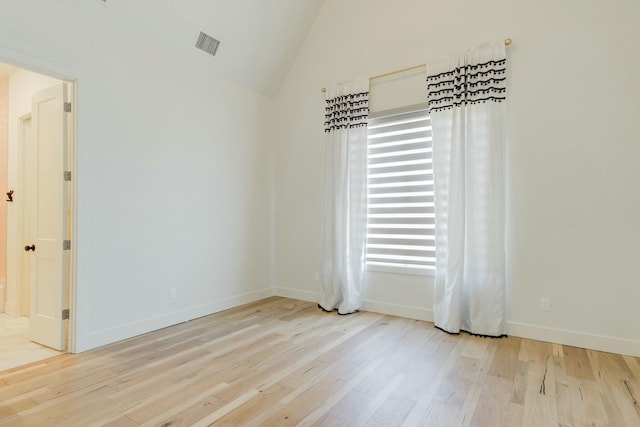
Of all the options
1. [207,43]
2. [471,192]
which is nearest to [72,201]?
[207,43]

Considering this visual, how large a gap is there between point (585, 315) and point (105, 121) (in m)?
4.74

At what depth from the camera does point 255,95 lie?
4.88 m

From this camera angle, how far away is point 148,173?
3557 millimetres

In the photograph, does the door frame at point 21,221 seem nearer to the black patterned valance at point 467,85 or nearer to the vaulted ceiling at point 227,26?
the vaulted ceiling at point 227,26

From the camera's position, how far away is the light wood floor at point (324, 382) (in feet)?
6.68

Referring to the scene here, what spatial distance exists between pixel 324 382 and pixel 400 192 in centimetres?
241

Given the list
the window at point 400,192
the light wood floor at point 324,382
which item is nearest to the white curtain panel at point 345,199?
the window at point 400,192

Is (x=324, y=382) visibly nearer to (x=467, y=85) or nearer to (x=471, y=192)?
(x=471, y=192)

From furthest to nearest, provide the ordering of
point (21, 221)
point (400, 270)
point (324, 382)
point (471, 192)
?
point (21, 221)
point (400, 270)
point (471, 192)
point (324, 382)

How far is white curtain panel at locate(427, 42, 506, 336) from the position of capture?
3.39 metres

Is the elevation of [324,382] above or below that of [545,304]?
below

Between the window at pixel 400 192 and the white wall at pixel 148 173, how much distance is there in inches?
67.7

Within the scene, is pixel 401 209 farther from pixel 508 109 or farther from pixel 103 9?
pixel 103 9

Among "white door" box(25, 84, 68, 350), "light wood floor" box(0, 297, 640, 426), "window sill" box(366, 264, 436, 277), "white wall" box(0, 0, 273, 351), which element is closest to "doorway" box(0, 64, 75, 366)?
"white door" box(25, 84, 68, 350)
